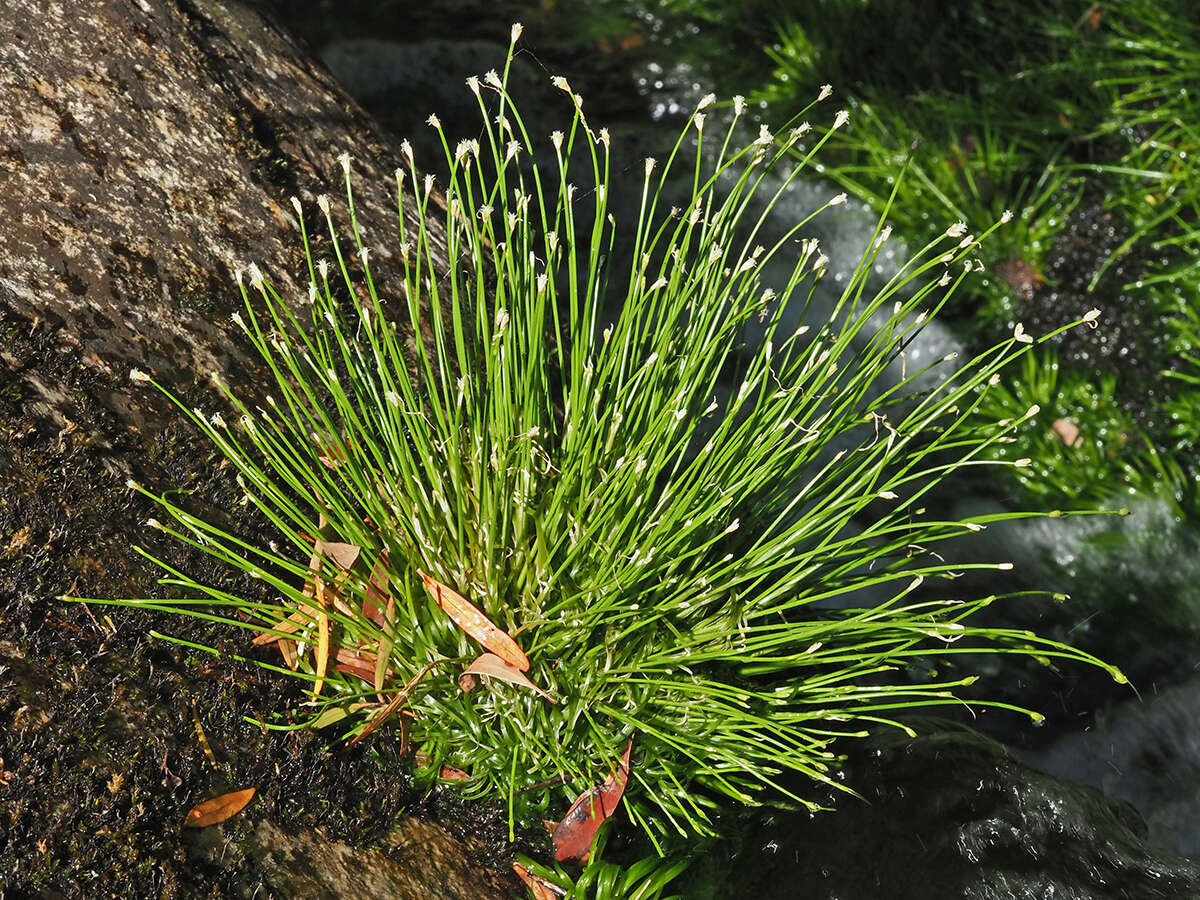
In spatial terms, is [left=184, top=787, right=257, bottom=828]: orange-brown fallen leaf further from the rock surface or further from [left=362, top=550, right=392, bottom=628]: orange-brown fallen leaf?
[left=362, top=550, right=392, bottom=628]: orange-brown fallen leaf

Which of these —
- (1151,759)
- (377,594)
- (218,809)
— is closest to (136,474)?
(377,594)

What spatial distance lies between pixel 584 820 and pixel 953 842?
0.94m

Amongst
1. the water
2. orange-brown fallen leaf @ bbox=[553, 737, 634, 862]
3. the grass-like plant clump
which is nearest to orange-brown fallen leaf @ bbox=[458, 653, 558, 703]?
the grass-like plant clump

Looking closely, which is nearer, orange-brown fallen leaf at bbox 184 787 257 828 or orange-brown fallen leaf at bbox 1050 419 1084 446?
orange-brown fallen leaf at bbox 184 787 257 828

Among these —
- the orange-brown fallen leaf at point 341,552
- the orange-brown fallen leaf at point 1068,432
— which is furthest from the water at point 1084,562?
the orange-brown fallen leaf at point 341,552

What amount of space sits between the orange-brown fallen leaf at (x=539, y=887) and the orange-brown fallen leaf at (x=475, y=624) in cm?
63

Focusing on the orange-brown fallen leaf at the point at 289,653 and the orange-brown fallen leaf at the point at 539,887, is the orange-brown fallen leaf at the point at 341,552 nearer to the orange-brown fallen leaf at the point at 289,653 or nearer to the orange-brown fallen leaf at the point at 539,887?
the orange-brown fallen leaf at the point at 289,653

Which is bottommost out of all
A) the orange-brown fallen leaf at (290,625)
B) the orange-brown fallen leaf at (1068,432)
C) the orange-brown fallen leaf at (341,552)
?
the orange-brown fallen leaf at (290,625)

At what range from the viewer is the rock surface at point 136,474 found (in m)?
2.01

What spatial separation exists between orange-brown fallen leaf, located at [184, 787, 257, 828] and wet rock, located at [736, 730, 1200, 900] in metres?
1.23

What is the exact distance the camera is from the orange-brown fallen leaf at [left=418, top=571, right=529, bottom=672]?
2230mm

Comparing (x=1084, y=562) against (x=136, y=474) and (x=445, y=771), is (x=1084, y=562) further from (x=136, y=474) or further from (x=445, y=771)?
(x=136, y=474)

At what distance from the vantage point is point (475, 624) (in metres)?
2.26

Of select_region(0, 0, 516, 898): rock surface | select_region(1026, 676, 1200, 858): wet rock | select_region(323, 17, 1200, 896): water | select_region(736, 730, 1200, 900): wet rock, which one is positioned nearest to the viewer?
select_region(0, 0, 516, 898): rock surface
